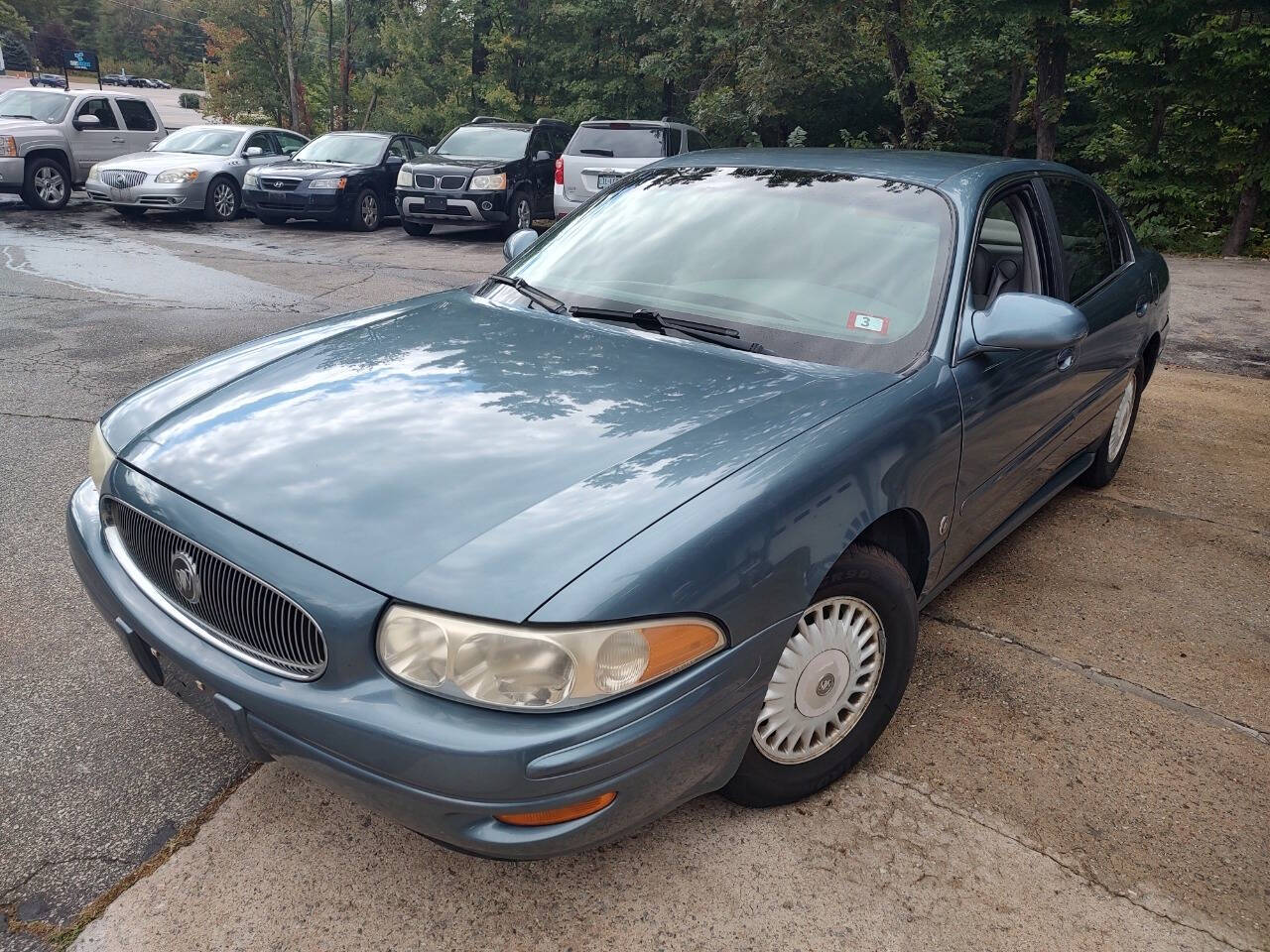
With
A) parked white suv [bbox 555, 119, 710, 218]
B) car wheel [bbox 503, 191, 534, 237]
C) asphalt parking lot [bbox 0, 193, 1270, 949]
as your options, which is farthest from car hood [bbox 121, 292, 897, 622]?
car wheel [bbox 503, 191, 534, 237]

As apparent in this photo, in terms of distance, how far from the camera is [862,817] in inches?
93.7

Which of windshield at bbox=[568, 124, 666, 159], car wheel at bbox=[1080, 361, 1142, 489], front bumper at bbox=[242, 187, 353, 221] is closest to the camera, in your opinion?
car wheel at bbox=[1080, 361, 1142, 489]

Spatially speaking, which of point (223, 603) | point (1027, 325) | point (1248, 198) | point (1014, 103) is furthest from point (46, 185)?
point (1014, 103)

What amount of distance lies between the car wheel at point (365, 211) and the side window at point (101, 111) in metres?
4.60

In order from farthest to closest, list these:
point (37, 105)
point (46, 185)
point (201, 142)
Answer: point (201, 142), point (37, 105), point (46, 185)

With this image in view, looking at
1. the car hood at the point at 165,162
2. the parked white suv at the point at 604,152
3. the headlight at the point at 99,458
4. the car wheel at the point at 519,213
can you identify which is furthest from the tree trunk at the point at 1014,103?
the headlight at the point at 99,458

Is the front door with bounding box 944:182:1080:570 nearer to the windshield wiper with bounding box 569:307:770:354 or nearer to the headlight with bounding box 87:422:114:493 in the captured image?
the windshield wiper with bounding box 569:307:770:354

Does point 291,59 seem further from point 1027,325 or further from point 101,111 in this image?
point 1027,325

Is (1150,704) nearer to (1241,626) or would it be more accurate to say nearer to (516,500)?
(1241,626)

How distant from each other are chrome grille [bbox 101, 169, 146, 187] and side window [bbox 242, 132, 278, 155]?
1.93m

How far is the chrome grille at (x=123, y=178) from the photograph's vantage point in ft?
44.2

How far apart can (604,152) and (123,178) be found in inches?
271

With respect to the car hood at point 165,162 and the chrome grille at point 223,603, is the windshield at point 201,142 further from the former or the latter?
the chrome grille at point 223,603

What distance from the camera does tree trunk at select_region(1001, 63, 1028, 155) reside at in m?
19.1
